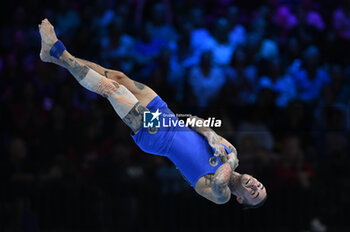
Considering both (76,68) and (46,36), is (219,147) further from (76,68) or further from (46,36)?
(46,36)

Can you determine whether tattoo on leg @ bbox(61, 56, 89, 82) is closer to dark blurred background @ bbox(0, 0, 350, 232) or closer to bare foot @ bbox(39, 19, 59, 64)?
bare foot @ bbox(39, 19, 59, 64)

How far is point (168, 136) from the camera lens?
6938 millimetres

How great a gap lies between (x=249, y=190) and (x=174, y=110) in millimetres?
2784

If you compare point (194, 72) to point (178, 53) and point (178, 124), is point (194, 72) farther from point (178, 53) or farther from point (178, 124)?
point (178, 124)

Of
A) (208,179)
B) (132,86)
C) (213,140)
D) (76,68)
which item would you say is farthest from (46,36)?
(208,179)

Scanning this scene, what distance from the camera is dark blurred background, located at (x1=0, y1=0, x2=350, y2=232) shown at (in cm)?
887

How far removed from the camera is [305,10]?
11.5 meters

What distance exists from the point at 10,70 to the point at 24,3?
1.57 meters

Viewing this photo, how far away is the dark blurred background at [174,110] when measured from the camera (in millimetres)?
8867

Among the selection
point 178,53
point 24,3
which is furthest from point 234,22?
point 24,3

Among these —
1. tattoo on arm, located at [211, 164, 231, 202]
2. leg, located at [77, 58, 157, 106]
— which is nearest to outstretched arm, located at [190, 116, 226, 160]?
tattoo on arm, located at [211, 164, 231, 202]

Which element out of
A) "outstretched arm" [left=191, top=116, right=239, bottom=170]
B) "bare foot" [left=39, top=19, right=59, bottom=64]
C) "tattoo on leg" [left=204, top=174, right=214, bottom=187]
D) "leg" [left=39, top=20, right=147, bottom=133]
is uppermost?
"bare foot" [left=39, top=19, right=59, bottom=64]

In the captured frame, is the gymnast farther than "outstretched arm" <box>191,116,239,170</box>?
Yes

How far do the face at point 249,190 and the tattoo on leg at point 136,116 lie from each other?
1.39 metres
